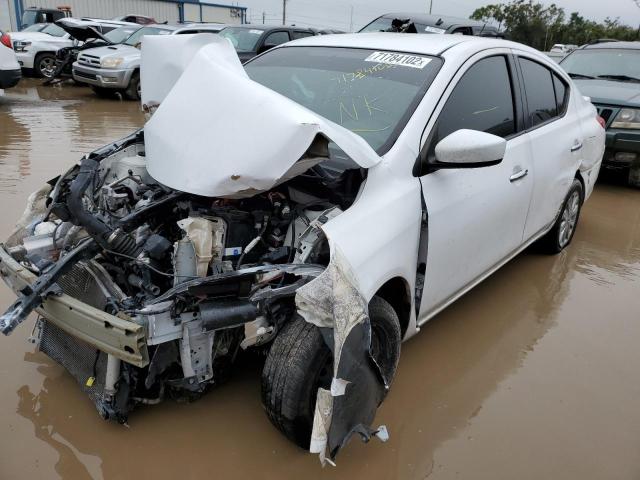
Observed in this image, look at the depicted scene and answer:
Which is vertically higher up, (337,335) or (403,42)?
(403,42)

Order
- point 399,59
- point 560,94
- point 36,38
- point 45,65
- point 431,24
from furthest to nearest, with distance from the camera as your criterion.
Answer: point 45,65 → point 36,38 → point 431,24 → point 560,94 → point 399,59

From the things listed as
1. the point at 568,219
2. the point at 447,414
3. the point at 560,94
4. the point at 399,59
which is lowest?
the point at 447,414

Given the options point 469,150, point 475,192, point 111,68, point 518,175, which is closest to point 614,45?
point 518,175

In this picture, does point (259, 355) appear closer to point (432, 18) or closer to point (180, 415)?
point (180, 415)

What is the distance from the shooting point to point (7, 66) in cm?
891

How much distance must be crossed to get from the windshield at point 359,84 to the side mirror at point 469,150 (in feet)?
0.84

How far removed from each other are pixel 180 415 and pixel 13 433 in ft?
2.37

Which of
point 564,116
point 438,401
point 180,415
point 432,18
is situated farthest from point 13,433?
point 432,18

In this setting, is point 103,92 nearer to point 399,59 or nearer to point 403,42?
point 403,42

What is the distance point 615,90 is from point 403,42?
5.06m

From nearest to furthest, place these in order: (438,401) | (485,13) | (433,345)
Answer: (438,401) < (433,345) < (485,13)

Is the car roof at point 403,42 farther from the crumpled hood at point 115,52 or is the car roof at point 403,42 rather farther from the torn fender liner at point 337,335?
the crumpled hood at point 115,52

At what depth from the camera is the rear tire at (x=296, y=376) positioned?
7.08 feet

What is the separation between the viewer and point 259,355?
292 cm
